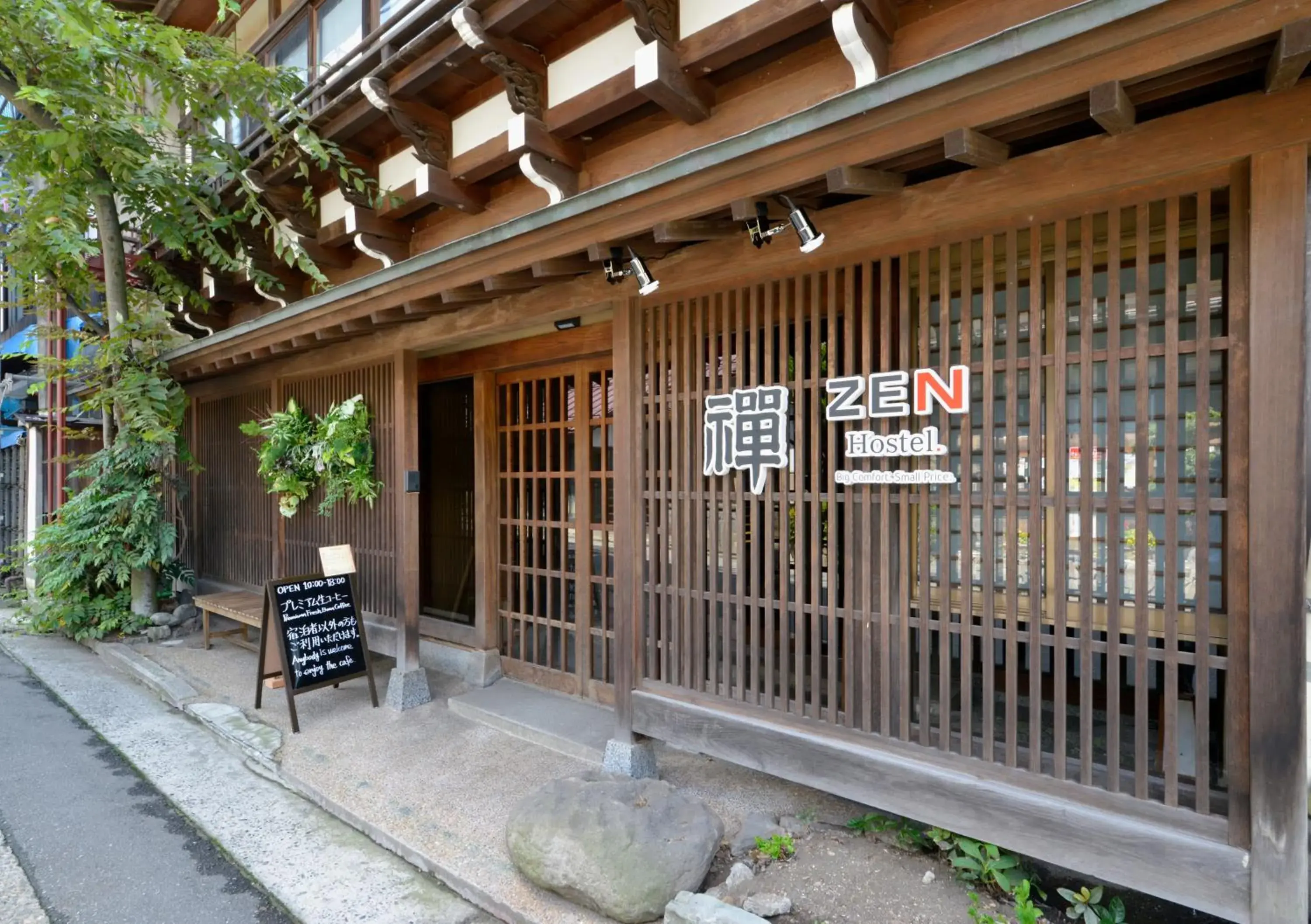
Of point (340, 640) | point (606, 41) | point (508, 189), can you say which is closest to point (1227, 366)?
point (606, 41)

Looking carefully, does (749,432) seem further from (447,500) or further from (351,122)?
(447,500)

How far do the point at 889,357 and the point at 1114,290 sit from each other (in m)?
0.91

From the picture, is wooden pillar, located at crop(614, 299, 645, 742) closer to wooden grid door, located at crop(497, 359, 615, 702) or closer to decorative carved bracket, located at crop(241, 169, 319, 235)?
wooden grid door, located at crop(497, 359, 615, 702)

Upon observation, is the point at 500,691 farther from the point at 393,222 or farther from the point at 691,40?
the point at 691,40

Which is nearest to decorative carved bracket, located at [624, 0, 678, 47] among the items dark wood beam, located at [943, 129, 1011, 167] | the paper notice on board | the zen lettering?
dark wood beam, located at [943, 129, 1011, 167]

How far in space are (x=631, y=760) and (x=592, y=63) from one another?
4.19 metres

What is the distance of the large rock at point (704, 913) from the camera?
2738 millimetres

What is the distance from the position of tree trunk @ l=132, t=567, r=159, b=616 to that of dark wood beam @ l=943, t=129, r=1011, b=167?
9559 millimetres

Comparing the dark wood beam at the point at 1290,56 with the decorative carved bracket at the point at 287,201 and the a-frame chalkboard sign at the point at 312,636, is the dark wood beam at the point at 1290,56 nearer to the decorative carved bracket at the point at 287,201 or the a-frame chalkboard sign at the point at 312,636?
the a-frame chalkboard sign at the point at 312,636

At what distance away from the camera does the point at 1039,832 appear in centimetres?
275

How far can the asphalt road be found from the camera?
327 centimetres

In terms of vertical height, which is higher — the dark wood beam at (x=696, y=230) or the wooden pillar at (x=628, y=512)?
the dark wood beam at (x=696, y=230)

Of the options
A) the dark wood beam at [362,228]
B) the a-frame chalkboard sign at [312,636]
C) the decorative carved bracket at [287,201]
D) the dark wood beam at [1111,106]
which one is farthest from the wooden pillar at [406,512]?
the dark wood beam at [1111,106]

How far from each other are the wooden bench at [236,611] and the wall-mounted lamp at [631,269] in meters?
5.03
